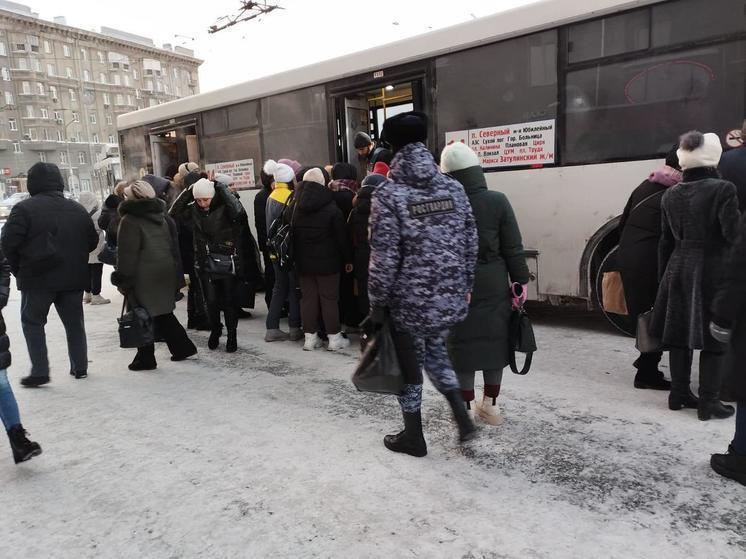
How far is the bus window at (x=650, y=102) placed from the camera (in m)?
4.70

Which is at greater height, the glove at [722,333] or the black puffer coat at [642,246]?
the black puffer coat at [642,246]

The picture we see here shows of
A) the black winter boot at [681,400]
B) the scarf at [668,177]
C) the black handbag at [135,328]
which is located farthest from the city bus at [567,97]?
the black handbag at [135,328]

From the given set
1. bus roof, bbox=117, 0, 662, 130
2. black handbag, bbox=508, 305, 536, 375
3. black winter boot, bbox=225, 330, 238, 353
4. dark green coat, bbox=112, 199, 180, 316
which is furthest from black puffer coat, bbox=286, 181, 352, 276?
black handbag, bbox=508, 305, 536, 375

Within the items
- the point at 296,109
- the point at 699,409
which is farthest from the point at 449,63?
the point at 699,409

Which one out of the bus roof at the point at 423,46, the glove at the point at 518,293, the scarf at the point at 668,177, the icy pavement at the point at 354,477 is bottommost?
the icy pavement at the point at 354,477

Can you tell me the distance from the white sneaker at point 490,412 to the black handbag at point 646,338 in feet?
3.68

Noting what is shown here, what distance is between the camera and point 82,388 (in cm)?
496

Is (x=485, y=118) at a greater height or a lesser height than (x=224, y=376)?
greater

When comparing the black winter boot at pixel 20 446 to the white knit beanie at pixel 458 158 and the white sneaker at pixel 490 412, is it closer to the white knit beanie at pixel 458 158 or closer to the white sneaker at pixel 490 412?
the white sneaker at pixel 490 412

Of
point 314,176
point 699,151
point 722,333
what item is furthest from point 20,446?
point 699,151

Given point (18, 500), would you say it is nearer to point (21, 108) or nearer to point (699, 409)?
point (699, 409)

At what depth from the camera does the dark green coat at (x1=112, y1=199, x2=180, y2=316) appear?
5.15 m

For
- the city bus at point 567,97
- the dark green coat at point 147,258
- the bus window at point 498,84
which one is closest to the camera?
the city bus at point 567,97

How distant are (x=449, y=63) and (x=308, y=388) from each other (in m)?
3.86
